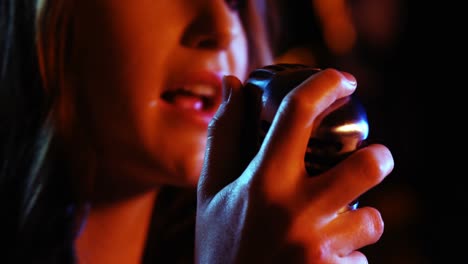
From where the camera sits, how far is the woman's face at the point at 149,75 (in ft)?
2.09

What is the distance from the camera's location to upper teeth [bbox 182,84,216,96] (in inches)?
25.8

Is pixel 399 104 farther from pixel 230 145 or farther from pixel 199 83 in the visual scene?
pixel 230 145

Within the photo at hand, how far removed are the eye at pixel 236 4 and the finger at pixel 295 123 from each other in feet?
1.27

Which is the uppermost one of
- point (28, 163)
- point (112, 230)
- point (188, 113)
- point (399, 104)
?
point (188, 113)

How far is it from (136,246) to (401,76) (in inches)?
41.9

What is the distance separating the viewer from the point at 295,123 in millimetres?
370

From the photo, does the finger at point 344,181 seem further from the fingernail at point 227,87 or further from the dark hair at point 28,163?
the dark hair at point 28,163

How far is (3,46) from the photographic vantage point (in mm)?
745

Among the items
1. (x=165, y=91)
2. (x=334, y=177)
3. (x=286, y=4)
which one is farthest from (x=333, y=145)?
(x=286, y=4)

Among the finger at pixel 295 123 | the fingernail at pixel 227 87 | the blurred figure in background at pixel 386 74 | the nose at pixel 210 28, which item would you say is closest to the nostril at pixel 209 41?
the nose at pixel 210 28

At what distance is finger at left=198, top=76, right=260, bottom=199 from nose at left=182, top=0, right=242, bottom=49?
8.3 inches

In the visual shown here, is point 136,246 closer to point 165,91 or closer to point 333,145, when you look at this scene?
point 165,91

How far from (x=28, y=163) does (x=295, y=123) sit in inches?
22.7

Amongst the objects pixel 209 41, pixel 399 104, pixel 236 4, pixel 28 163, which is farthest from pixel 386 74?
pixel 28 163
